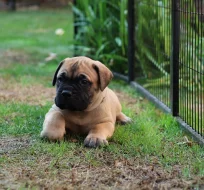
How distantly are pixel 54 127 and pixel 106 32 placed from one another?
175 inches

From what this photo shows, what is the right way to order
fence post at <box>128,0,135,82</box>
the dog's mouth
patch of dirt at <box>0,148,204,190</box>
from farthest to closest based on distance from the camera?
→ 1. fence post at <box>128,0,135,82</box>
2. the dog's mouth
3. patch of dirt at <box>0,148,204,190</box>

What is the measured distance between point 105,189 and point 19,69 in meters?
Answer: 5.89

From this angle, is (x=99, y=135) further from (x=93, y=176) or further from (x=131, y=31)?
(x=131, y=31)

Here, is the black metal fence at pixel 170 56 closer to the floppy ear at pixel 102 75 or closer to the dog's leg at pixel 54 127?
the floppy ear at pixel 102 75

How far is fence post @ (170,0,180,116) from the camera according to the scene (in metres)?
5.80

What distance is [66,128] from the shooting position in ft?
16.6

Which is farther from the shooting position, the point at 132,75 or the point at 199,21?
the point at 132,75

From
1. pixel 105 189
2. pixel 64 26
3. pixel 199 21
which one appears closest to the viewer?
pixel 105 189

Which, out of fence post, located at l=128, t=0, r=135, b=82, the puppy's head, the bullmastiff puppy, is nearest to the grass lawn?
the bullmastiff puppy

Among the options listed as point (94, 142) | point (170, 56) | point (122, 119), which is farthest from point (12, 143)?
point (170, 56)

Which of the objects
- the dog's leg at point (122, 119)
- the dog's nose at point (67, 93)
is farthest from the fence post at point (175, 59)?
the dog's nose at point (67, 93)

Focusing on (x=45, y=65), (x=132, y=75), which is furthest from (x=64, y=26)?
(x=132, y=75)

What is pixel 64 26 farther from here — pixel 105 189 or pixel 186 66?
pixel 105 189

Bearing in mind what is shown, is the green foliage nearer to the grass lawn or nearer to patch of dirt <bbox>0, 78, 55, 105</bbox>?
the grass lawn
